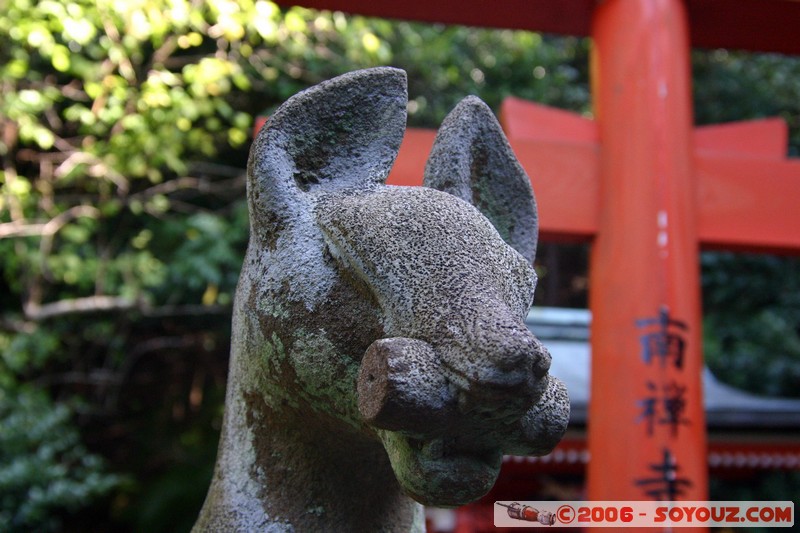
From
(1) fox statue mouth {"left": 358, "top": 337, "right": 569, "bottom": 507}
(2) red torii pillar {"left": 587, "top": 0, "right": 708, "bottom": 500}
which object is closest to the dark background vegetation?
(2) red torii pillar {"left": 587, "top": 0, "right": 708, "bottom": 500}

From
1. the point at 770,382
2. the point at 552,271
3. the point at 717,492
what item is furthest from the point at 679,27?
the point at 552,271

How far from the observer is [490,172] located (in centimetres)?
114

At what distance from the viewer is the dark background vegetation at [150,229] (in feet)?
12.0

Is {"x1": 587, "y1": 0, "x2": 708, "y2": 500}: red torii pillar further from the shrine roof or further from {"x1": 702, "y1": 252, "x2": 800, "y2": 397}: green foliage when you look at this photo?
{"x1": 702, "y1": 252, "x2": 800, "y2": 397}: green foliage

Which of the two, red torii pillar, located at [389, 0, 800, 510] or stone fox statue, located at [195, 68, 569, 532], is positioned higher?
red torii pillar, located at [389, 0, 800, 510]

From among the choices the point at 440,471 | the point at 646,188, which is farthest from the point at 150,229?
the point at 440,471

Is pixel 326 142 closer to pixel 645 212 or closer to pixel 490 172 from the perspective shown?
pixel 490 172

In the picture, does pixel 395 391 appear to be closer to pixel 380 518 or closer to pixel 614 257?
pixel 380 518

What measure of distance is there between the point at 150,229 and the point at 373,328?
4.29 meters

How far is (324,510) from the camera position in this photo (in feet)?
3.29

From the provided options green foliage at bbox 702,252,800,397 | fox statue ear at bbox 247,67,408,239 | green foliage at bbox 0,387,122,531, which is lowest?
green foliage at bbox 0,387,122,531

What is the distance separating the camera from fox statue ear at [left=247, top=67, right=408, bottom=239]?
39.7 inches

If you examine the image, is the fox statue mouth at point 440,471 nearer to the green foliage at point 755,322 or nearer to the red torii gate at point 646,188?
the red torii gate at point 646,188

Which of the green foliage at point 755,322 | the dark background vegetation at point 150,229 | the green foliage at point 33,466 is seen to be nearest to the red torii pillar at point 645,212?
the dark background vegetation at point 150,229
